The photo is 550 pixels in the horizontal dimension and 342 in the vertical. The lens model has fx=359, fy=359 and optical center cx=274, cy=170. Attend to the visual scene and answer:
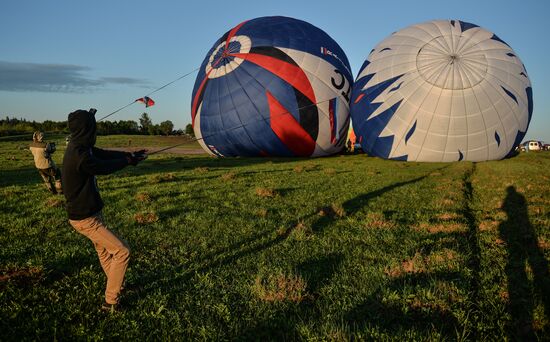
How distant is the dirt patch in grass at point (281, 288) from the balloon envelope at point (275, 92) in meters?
15.4

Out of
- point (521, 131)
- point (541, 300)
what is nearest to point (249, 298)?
point (541, 300)

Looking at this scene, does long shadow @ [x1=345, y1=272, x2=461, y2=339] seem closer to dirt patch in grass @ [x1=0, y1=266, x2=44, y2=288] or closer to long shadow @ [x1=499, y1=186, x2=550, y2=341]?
long shadow @ [x1=499, y1=186, x2=550, y2=341]

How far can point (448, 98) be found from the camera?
17203mm

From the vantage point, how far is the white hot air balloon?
679 inches

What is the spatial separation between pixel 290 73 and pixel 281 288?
54.5ft

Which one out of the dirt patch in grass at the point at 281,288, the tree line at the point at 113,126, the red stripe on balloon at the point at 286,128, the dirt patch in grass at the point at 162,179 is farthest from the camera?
the tree line at the point at 113,126

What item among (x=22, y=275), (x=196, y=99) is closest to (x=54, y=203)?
(x=22, y=275)

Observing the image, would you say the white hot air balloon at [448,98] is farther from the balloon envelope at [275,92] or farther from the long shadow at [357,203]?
the long shadow at [357,203]

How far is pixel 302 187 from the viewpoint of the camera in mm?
11969

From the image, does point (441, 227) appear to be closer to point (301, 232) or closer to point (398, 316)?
point (301, 232)

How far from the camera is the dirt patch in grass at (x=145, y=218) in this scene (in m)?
7.78

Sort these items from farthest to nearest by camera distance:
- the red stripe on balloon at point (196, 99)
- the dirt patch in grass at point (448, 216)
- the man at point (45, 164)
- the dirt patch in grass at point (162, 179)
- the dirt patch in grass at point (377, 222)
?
1. the red stripe on balloon at point (196, 99)
2. the dirt patch in grass at point (162, 179)
3. the man at point (45, 164)
4. the dirt patch in grass at point (448, 216)
5. the dirt patch in grass at point (377, 222)

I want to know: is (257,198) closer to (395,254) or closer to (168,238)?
(168,238)

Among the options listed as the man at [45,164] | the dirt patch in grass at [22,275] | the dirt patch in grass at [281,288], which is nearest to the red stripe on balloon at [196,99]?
the man at [45,164]
